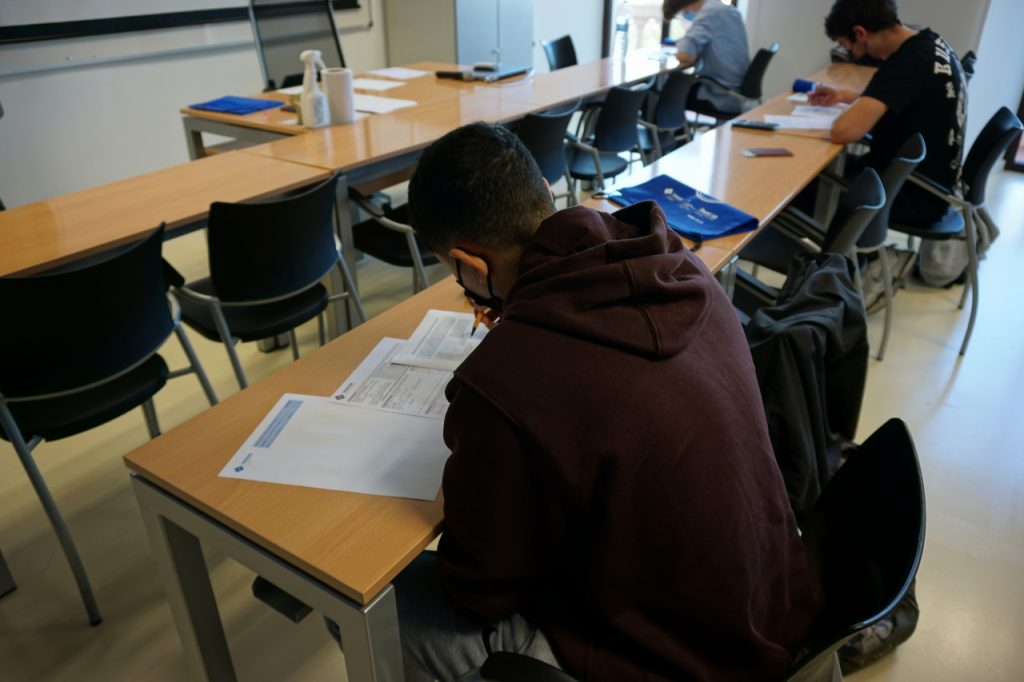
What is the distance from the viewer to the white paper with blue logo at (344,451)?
1.07 m

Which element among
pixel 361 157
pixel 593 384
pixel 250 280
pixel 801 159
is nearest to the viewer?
pixel 593 384

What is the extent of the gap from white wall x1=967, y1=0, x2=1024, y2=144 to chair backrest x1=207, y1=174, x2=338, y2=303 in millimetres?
4641

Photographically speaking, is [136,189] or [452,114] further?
[452,114]

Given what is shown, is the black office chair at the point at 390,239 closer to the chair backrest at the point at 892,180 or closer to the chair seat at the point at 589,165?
the chair seat at the point at 589,165

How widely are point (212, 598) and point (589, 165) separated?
2914 mm

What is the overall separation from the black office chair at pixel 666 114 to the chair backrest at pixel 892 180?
6.20ft

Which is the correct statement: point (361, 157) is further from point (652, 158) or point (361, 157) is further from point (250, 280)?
point (652, 158)

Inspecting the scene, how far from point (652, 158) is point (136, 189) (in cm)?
332

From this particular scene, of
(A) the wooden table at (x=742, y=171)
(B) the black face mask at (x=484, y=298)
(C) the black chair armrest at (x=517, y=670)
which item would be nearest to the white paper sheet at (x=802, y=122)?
(A) the wooden table at (x=742, y=171)

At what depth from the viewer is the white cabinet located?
5.23 m

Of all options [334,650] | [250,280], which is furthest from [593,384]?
[250,280]

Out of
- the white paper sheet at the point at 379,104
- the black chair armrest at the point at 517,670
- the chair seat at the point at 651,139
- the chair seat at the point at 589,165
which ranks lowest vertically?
the chair seat at the point at 651,139

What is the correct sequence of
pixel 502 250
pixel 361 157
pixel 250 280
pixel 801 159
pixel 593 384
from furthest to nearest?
pixel 801 159 → pixel 361 157 → pixel 250 280 → pixel 502 250 → pixel 593 384

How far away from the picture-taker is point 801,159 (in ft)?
9.01
